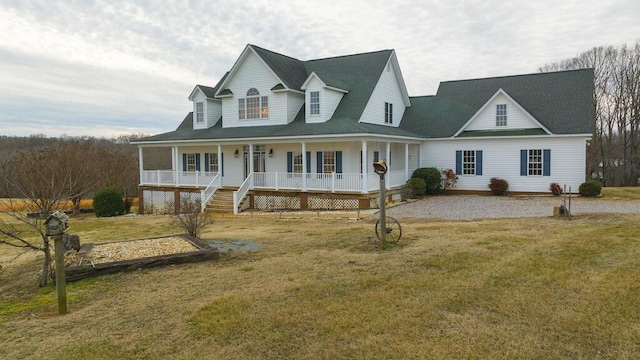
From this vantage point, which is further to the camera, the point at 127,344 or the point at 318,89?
the point at 318,89

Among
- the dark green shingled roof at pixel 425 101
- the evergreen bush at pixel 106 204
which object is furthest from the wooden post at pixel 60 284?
the evergreen bush at pixel 106 204

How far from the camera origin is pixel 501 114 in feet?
78.4

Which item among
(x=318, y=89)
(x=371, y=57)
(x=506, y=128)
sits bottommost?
(x=506, y=128)

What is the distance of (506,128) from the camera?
23.8 metres

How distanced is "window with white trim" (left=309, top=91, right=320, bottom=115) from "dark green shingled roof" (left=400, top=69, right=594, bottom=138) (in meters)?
6.59

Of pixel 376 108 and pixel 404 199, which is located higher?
pixel 376 108

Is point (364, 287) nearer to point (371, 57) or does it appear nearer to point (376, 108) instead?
point (376, 108)

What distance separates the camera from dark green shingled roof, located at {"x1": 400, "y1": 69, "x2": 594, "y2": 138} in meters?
22.6

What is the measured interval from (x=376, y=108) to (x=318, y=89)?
356 centimetres

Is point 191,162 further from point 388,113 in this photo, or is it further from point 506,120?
point 506,120

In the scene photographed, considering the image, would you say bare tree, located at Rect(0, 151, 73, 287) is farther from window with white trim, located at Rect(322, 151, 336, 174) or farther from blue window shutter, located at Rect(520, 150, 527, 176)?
blue window shutter, located at Rect(520, 150, 527, 176)

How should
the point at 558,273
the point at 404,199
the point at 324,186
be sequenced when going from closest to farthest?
1. the point at 558,273
2. the point at 324,186
3. the point at 404,199

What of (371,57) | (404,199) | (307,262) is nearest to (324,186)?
(404,199)

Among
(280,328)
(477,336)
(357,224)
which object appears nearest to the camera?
(477,336)
